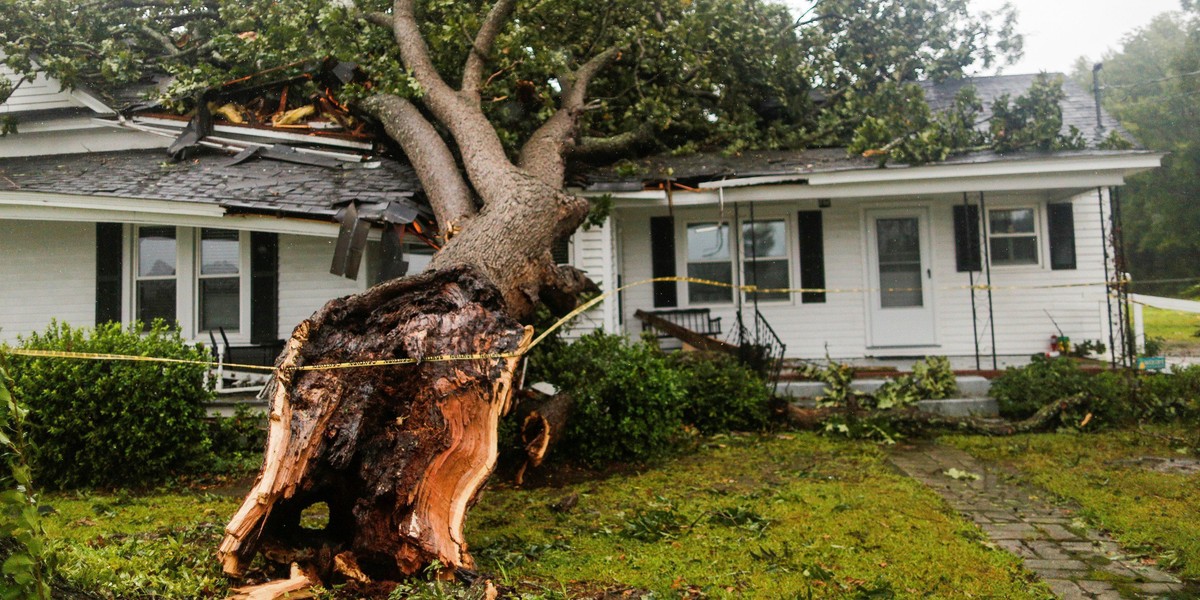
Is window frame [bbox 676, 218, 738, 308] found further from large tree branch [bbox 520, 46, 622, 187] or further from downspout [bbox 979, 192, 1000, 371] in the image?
downspout [bbox 979, 192, 1000, 371]

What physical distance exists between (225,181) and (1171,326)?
20.3 metres

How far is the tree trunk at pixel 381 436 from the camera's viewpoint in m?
3.71

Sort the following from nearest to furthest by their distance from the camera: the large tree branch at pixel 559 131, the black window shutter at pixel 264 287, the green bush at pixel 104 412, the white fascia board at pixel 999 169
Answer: the green bush at pixel 104 412
the large tree branch at pixel 559 131
the white fascia board at pixel 999 169
the black window shutter at pixel 264 287

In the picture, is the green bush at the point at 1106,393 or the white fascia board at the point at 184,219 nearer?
the white fascia board at the point at 184,219

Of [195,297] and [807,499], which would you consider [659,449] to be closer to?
[807,499]

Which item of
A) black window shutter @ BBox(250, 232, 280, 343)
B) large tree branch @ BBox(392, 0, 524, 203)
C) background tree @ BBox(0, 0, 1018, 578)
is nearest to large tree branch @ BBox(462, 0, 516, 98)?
background tree @ BBox(0, 0, 1018, 578)

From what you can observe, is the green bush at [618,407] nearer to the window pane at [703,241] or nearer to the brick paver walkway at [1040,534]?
the brick paver walkway at [1040,534]

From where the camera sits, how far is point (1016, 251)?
37.5ft

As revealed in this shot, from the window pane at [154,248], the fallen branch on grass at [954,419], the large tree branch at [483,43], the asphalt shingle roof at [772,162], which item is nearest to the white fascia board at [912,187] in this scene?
the asphalt shingle roof at [772,162]

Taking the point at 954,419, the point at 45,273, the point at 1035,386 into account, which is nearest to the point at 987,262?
Answer: the point at 1035,386

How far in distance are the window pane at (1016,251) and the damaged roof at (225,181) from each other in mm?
8384

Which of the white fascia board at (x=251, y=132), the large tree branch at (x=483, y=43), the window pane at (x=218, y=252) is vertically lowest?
the window pane at (x=218, y=252)

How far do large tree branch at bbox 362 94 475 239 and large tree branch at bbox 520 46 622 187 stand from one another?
2.78 ft

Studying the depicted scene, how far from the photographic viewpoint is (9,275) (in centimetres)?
995
